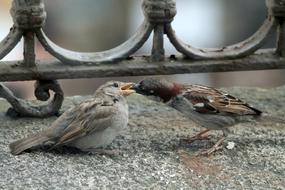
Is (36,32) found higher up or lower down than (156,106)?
higher up

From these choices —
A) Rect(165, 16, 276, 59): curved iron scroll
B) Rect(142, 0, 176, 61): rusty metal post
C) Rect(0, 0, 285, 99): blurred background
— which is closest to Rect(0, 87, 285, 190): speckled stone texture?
Rect(165, 16, 276, 59): curved iron scroll

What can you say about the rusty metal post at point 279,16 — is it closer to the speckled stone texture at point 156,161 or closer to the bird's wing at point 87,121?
the speckled stone texture at point 156,161

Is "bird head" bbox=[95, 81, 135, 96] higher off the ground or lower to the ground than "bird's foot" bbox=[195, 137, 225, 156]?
higher

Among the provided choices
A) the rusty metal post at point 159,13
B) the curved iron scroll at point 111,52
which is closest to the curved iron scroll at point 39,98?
the curved iron scroll at point 111,52

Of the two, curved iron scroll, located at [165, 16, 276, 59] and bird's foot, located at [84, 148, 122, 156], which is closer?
bird's foot, located at [84, 148, 122, 156]

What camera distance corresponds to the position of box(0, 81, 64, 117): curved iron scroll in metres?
4.24

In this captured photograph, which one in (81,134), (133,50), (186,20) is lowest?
(186,20)

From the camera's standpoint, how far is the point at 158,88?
4.08 meters

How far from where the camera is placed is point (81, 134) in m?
3.87

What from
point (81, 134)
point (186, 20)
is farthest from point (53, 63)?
point (186, 20)

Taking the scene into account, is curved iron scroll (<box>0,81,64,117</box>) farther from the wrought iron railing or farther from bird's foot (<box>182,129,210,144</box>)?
bird's foot (<box>182,129,210,144</box>)

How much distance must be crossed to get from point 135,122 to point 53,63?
0.56 m

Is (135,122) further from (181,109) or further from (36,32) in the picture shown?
(36,32)

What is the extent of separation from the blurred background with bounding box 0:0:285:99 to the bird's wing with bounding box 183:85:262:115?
164 inches
